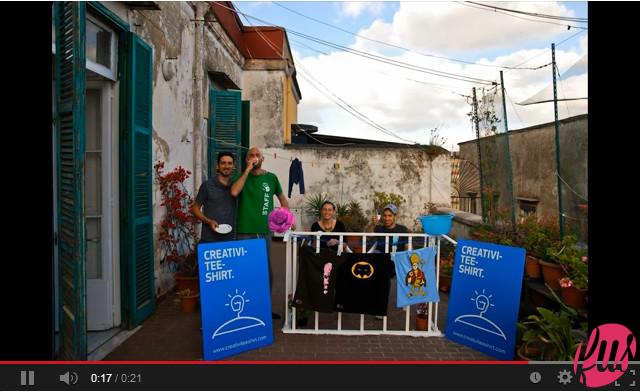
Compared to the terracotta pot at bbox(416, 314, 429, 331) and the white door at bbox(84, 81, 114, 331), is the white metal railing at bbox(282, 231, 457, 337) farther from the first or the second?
the white door at bbox(84, 81, 114, 331)

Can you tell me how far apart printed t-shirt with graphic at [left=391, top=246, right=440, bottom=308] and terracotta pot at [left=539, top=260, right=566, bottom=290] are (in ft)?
4.54

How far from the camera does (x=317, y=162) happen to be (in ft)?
40.1

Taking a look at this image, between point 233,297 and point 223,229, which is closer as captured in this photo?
point 233,297

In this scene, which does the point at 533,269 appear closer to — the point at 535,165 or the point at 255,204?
the point at 255,204

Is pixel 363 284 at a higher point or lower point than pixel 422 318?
higher

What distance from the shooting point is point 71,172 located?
2.95m

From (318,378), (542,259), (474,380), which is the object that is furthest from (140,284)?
(542,259)

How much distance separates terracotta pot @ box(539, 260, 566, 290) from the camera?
15.3 ft

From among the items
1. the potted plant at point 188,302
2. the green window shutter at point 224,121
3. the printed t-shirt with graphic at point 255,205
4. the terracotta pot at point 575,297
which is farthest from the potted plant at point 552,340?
the green window shutter at point 224,121

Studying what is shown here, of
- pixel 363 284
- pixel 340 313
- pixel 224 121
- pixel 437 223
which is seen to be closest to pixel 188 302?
pixel 340 313

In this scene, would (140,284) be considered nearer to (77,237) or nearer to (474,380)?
(77,237)
